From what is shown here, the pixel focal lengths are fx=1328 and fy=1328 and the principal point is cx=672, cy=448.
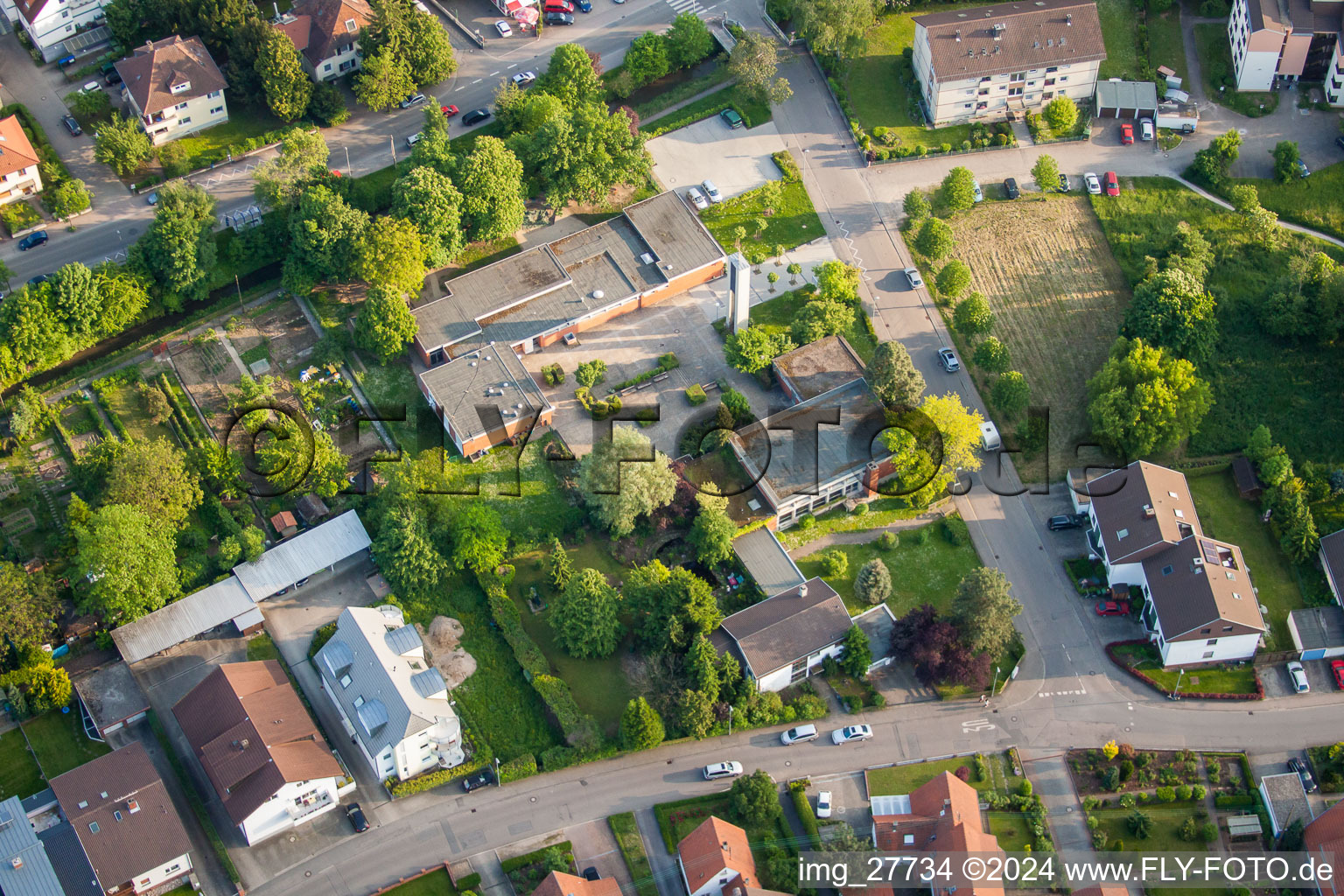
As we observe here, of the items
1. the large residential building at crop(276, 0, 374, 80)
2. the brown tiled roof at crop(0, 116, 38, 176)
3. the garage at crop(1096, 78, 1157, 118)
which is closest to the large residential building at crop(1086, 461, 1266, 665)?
the garage at crop(1096, 78, 1157, 118)

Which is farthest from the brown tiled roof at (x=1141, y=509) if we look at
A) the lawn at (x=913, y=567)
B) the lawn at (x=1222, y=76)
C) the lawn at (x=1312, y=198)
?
the lawn at (x=1222, y=76)

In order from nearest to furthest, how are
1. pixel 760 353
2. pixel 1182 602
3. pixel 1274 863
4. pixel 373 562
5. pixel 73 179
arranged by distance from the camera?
pixel 1274 863 → pixel 1182 602 → pixel 373 562 → pixel 760 353 → pixel 73 179

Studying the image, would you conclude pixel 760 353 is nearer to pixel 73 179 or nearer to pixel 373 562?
pixel 373 562

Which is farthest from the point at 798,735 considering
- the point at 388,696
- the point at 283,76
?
the point at 283,76

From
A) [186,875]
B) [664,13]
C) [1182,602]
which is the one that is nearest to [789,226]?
[664,13]

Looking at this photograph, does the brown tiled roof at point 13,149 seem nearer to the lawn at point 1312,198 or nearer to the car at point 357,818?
the car at point 357,818

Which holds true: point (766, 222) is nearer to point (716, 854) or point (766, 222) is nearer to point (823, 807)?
point (823, 807)
